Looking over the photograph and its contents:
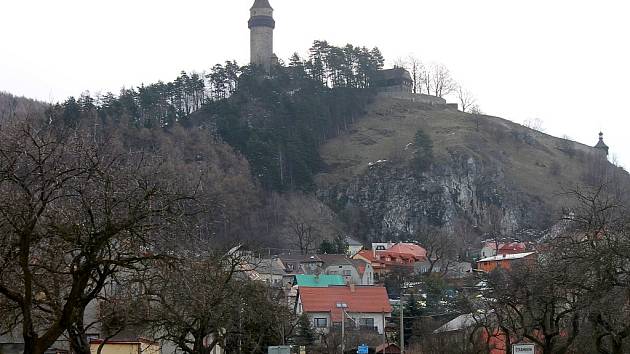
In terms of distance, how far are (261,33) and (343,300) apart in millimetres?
96178

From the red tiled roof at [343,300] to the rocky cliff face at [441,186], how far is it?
5438 centimetres

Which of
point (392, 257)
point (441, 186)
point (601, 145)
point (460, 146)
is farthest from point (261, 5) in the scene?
point (392, 257)

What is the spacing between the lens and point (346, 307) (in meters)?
63.8

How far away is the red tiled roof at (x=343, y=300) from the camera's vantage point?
64.6 metres

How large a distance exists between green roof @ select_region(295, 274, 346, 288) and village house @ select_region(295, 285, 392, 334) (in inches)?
396

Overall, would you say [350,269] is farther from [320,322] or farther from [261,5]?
[261,5]

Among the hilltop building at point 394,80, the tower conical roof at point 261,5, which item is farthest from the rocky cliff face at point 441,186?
the tower conical roof at point 261,5

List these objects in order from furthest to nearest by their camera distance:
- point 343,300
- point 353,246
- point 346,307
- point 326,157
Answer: point 326,157, point 353,246, point 343,300, point 346,307

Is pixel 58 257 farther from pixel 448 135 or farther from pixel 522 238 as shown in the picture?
pixel 448 135

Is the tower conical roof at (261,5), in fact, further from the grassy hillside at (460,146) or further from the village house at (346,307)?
the village house at (346,307)

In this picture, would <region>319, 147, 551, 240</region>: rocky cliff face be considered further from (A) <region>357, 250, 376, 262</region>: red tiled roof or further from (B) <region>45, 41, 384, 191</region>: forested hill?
(A) <region>357, 250, 376, 262</region>: red tiled roof

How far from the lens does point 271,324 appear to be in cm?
3825

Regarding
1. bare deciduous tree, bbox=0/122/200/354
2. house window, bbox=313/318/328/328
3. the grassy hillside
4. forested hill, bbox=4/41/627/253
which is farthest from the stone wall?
bare deciduous tree, bbox=0/122/200/354

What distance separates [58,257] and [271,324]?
2437cm
